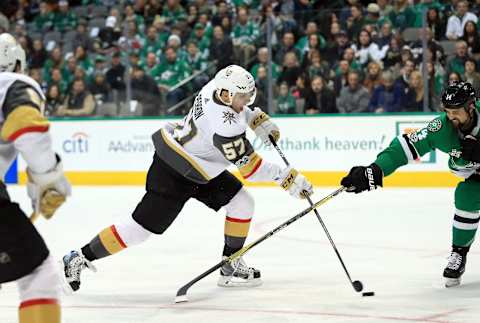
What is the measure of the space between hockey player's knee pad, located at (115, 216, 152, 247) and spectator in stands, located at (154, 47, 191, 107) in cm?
638

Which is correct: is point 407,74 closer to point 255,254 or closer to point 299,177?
point 255,254

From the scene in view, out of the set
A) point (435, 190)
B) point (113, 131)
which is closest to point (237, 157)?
point (435, 190)

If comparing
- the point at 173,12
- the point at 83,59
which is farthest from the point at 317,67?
the point at 83,59

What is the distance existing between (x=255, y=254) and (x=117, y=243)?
1543mm

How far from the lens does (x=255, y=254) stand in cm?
612

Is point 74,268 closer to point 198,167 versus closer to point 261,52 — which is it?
point 198,167

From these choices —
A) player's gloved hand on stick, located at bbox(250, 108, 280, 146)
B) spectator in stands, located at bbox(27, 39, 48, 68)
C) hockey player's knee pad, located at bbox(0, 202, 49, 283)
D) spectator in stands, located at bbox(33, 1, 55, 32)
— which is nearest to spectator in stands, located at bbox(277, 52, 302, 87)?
spectator in stands, located at bbox(27, 39, 48, 68)

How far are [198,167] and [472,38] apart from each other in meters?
5.58

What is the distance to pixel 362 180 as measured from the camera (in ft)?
15.1

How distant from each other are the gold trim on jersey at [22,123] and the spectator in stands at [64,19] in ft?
30.5

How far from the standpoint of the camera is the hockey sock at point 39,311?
9.71 ft

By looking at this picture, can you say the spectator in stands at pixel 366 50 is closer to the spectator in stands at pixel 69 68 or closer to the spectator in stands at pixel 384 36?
A: the spectator in stands at pixel 384 36

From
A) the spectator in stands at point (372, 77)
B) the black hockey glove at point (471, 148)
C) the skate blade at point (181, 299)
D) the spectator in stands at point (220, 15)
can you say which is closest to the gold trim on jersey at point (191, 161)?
the skate blade at point (181, 299)

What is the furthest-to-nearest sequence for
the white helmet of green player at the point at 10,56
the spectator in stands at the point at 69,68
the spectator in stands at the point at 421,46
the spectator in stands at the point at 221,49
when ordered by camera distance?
the spectator in stands at the point at 69,68
the spectator in stands at the point at 221,49
the spectator in stands at the point at 421,46
the white helmet of green player at the point at 10,56
